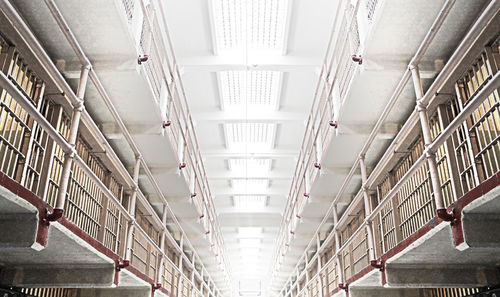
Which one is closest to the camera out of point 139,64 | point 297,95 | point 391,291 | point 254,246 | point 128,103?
point 139,64

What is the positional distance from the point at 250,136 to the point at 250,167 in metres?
2.40

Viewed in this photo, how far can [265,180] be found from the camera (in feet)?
57.3

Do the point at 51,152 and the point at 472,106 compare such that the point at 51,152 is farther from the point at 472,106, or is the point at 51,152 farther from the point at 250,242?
the point at 250,242

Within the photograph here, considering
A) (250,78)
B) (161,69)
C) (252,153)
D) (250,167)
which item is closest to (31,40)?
A: (161,69)

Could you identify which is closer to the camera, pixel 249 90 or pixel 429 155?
pixel 429 155

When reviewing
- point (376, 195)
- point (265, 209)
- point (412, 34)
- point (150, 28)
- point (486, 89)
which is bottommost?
point (486, 89)

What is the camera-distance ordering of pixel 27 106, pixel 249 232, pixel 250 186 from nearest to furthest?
pixel 27 106, pixel 250 186, pixel 249 232

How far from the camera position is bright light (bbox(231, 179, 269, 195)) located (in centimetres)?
1755

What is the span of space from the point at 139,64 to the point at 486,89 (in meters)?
4.35

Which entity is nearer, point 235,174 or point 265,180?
point 235,174

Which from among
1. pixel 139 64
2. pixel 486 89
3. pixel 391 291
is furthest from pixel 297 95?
pixel 486 89

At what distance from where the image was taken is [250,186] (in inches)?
703

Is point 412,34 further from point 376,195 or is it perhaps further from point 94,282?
point 94,282

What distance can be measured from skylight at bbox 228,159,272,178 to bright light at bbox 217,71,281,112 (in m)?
3.78
